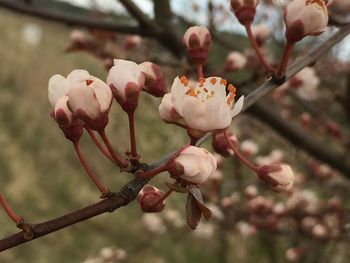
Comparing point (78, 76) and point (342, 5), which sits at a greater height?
point (78, 76)

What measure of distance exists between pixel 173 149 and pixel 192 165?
90 centimetres

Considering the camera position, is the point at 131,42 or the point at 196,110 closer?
the point at 196,110

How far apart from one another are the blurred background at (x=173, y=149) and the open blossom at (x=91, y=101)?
57 cm

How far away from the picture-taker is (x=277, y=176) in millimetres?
779

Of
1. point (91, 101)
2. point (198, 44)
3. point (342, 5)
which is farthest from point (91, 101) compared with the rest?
point (342, 5)

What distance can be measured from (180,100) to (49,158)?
492 cm

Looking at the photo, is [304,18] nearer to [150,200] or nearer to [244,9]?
[244,9]

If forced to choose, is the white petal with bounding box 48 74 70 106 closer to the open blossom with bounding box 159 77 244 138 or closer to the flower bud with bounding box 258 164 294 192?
the open blossom with bounding box 159 77 244 138

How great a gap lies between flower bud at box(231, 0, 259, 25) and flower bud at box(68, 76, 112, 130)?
29 centimetres

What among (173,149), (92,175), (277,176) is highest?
(92,175)

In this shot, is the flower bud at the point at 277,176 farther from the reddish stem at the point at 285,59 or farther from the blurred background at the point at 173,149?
the blurred background at the point at 173,149

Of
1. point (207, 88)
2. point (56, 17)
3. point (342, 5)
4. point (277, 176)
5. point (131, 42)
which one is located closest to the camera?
point (207, 88)

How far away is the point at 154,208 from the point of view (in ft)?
2.22

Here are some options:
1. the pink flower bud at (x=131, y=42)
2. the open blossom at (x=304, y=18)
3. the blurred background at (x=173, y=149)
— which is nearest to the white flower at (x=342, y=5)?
the blurred background at (x=173, y=149)
